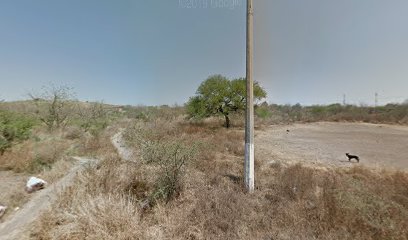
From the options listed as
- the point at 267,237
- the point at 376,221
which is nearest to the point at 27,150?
the point at 267,237

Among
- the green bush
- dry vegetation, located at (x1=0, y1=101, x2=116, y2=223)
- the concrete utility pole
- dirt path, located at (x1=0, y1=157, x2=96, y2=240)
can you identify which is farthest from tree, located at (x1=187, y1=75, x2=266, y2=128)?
dirt path, located at (x1=0, y1=157, x2=96, y2=240)

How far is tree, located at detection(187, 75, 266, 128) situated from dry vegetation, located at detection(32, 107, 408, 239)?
52.6 ft

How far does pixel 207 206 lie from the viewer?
4641 mm

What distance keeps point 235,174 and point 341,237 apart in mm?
3737

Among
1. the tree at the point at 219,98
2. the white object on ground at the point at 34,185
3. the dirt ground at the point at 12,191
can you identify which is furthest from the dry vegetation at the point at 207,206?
the tree at the point at 219,98

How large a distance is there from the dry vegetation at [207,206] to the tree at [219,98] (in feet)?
52.6

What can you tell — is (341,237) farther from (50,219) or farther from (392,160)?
(392,160)

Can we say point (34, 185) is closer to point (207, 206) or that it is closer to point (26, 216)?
point (26, 216)

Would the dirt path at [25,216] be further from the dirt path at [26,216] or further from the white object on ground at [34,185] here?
the white object on ground at [34,185]

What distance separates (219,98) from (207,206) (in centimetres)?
1768

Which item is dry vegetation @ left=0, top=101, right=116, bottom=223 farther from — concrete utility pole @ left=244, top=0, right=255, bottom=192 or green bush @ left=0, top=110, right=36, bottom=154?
concrete utility pole @ left=244, top=0, right=255, bottom=192

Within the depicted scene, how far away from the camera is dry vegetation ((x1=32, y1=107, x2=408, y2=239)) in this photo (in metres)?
3.81

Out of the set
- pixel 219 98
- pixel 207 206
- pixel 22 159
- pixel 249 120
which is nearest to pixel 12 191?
pixel 22 159

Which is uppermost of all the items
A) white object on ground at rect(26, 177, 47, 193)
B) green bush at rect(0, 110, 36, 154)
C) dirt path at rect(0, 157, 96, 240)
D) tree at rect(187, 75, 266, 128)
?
tree at rect(187, 75, 266, 128)
